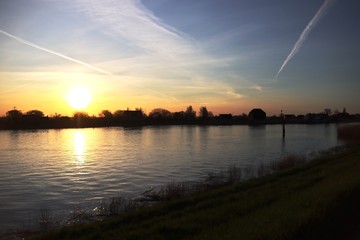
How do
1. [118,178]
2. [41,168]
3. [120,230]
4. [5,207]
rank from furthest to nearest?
[41,168] → [118,178] → [5,207] → [120,230]

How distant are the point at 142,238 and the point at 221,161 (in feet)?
103

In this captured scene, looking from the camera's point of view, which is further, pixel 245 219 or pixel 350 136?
pixel 350 136

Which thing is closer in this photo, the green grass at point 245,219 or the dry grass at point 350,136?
the green grass at point 245,219

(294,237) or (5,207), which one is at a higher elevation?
(294,237)

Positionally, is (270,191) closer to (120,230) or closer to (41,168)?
(120,230)

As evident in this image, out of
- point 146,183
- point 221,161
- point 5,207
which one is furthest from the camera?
point 221,161

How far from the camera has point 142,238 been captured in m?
12.3

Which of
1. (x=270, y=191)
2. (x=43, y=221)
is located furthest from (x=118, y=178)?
(x=270, y=191)

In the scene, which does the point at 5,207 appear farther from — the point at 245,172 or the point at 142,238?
the point at 245,172

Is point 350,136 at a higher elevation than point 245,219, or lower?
higher

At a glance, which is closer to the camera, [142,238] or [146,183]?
[142,238]

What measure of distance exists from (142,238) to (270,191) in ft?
29.7

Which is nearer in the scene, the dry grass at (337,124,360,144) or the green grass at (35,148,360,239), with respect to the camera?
the green grass at (35,148,360,239)

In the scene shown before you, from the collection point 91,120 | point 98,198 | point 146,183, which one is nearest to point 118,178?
point 146,183
